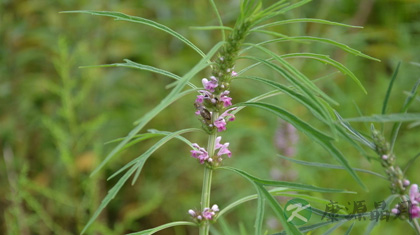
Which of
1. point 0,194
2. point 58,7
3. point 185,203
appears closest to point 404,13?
point 185,203

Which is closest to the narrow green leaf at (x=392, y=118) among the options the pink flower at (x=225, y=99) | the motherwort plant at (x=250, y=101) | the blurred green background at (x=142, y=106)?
the motherwort plant at (x=250, y=101)

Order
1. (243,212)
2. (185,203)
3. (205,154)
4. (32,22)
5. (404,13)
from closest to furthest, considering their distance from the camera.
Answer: (205,154)
(243,212)
(185,203)
(32,22)
(404,13)

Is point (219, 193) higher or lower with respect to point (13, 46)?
lower

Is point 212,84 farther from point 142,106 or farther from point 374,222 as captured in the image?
point 142,106

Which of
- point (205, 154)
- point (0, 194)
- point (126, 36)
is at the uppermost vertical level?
point (126, 36)

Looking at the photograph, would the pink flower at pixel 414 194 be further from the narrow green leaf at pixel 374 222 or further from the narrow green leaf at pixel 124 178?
the narrow green leaf at pixel 124 178

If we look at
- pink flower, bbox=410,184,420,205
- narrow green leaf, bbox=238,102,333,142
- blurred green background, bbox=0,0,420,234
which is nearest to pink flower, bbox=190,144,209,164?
narrow green leaf, bbox=238,102,333,142

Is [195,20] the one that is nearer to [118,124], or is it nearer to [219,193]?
[118,124]

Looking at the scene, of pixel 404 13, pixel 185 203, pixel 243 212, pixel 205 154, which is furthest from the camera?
pixel 404 13

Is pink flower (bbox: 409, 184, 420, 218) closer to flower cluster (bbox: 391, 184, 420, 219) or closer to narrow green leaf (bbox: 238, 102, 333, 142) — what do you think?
flower cluster (bbox: 391, 184, 420, 219)
